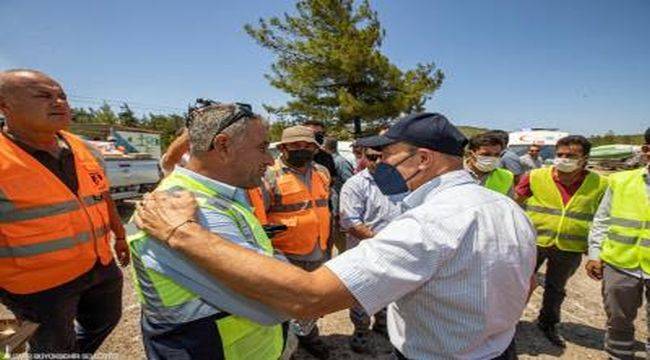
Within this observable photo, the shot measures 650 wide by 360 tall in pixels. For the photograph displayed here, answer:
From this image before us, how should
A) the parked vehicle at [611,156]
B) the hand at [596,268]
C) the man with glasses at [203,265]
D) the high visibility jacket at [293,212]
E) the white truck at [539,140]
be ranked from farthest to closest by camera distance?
the parked vehicle at [611,156]
the white truck at [539,140]
the high visibility jacket at [293,212]
the hand at [596,268]
the man with glasses at [203,265]

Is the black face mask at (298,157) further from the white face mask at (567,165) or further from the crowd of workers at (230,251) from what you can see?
the white face mask at (567,165)

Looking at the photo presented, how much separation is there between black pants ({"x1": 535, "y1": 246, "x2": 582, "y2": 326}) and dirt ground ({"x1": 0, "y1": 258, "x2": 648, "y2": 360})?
26 cm

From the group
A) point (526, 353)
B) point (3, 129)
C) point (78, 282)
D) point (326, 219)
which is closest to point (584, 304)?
point (526, 353)

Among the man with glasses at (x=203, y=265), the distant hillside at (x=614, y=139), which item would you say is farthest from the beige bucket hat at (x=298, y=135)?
the distant hillside at (x=614, y=139)

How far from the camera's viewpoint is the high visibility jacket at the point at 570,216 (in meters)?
4.17

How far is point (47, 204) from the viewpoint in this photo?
8.13 ft

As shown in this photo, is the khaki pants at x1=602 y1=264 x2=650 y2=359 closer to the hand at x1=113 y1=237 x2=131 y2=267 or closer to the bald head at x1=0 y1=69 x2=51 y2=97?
the hand at x1=113 y1=237 x2=131 y2=267

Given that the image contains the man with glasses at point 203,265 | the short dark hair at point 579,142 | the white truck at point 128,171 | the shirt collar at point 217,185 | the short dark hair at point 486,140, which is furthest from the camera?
the white truck at point 128,171

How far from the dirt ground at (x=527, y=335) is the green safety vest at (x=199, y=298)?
2.53 m

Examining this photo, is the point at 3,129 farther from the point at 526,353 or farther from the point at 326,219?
the point at 526,353

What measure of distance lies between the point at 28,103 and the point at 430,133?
2.49 metres

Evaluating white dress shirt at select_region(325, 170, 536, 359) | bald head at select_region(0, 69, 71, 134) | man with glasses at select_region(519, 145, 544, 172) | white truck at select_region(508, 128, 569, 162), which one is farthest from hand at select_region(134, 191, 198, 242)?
white truck at select_region(508, 128, 569, 162)

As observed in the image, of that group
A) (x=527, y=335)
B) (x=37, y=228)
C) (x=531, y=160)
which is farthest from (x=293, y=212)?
(x=531, y=160)

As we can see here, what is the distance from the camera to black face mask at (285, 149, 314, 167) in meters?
3.93
